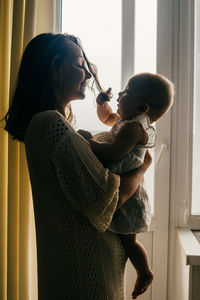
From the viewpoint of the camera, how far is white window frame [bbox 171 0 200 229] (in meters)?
1.70

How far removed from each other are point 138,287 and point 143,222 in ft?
0.88

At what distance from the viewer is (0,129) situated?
4.67ft

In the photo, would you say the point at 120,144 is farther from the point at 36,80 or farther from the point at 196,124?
the point at 196,124

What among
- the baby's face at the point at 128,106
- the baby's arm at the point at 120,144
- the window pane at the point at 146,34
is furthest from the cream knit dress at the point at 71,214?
the window pane at the point at 146,34

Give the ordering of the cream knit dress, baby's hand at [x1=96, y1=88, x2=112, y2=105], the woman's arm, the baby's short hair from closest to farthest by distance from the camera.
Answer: the cream knit dress → the woman's arm → the baby's short hair → baby's hand at [x1=96, y1=88, x2=112, y2=105]

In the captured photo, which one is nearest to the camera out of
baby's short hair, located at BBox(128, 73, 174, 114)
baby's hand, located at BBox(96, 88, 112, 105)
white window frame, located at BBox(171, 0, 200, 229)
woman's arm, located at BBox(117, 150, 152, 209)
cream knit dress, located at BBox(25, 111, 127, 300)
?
cream knit dress, located at BBox(25, 111, 127, 300)

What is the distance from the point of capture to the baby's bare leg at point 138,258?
3.49 ft

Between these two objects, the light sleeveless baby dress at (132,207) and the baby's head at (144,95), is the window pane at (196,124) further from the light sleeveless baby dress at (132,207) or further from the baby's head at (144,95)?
the light sleeveless baby dress at (132,207)

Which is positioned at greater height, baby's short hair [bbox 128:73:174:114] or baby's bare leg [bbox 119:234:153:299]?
baby's short hair [bbox 128:73:174:114]

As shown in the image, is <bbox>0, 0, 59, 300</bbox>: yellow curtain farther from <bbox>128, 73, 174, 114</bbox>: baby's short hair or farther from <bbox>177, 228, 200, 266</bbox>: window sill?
<bbox>177, 228, 200, 266</bbox>: window sill

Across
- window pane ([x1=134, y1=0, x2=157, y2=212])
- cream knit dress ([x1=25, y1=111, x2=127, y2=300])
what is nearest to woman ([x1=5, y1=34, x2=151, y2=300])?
cream knit dress ([x1=25, y1=111, x2=127, y2=300])

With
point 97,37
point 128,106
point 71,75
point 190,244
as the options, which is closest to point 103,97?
point 128,106

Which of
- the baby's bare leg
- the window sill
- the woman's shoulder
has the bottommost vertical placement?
the window sill

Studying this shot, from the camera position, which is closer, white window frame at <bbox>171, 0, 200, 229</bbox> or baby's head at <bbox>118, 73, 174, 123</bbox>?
baby's head at <bbox>118, 73, 174, 123</bbox>
